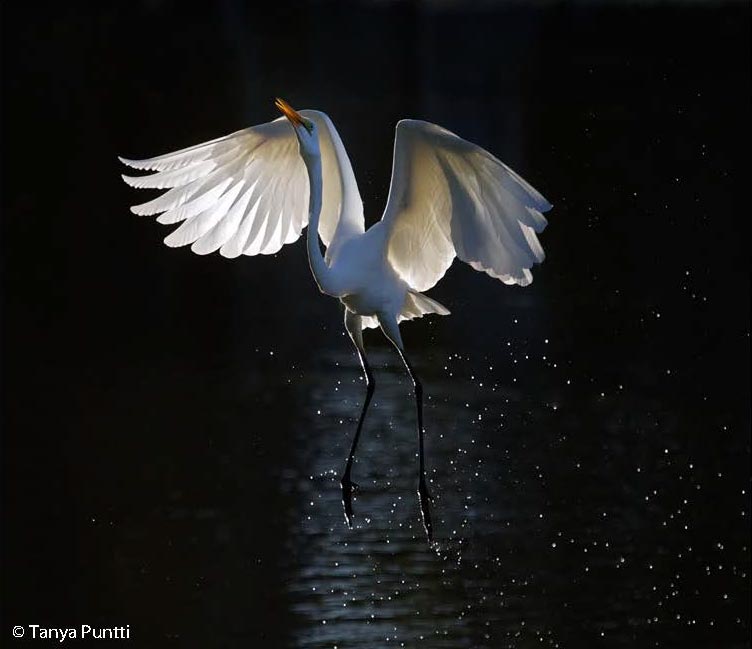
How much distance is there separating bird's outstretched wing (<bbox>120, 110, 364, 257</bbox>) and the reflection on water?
1.34 m

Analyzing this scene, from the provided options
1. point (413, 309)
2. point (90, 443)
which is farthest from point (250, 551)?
point (90, 443)

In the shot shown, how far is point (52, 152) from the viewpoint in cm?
1839

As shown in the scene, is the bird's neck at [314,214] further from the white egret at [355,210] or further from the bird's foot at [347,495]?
the bird's foot at [347,495]

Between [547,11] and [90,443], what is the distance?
20962mm

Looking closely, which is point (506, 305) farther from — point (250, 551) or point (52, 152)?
point (52, 152)

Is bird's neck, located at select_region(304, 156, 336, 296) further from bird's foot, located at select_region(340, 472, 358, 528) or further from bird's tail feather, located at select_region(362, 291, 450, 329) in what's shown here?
bird's foot, located at select_region(340, 472, 358, 528)

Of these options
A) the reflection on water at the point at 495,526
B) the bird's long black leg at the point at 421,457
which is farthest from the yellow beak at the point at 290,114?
the reflection on water at the point at 495,526

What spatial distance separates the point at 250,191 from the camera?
7.17 m

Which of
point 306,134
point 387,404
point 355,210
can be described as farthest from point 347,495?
point 387,404

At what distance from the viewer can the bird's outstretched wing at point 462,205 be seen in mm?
6297

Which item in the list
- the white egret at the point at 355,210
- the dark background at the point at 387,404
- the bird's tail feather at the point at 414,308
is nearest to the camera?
the white egret at the point at 355,210

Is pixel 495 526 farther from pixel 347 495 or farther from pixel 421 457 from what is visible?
pixel 347 495

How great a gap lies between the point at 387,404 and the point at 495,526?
243cm

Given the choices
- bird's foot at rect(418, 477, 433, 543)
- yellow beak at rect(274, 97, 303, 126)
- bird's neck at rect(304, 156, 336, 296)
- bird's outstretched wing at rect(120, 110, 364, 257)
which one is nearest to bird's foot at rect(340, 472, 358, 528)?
bird's foot at rect(418, 477, 433, 543)
